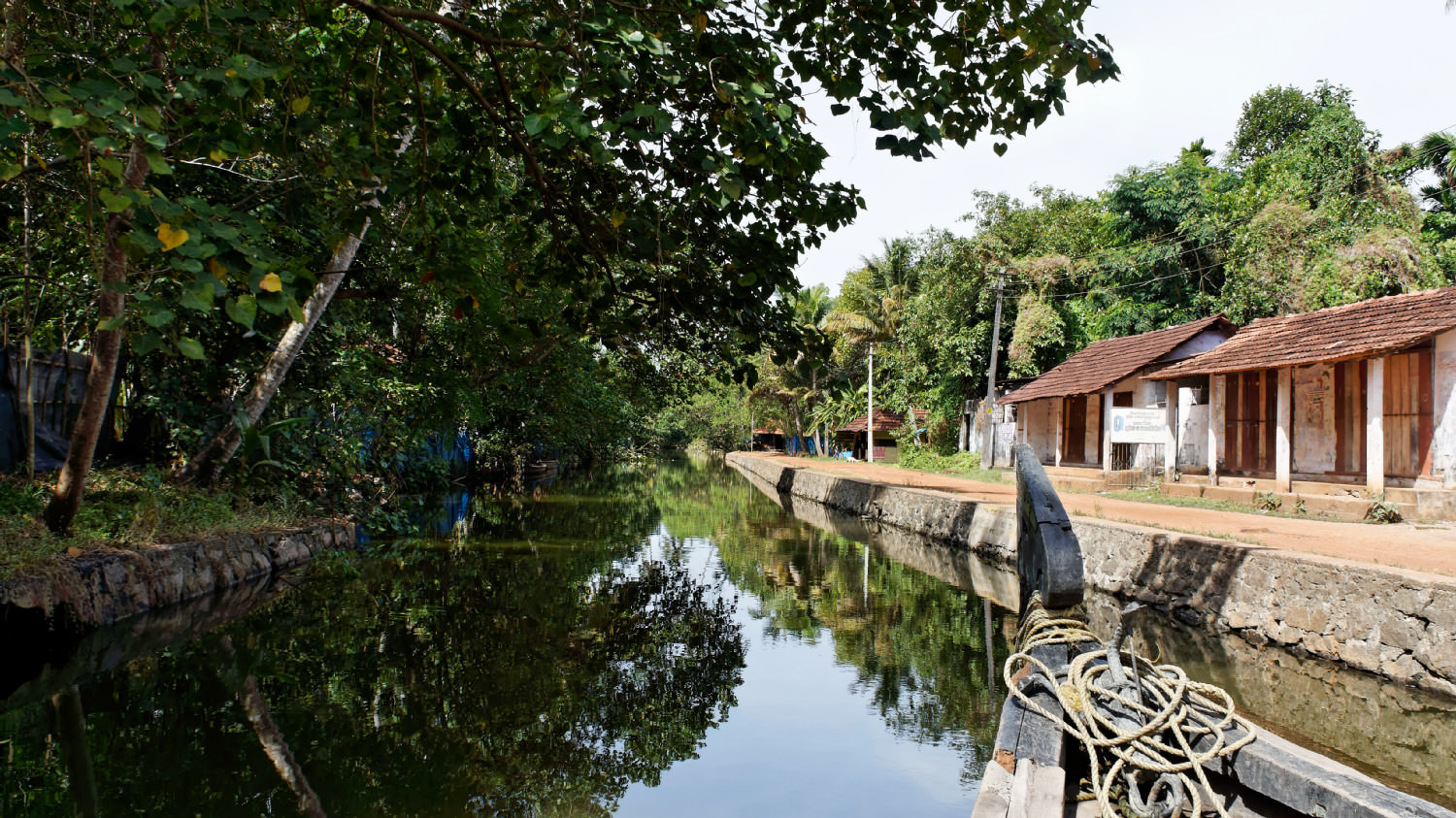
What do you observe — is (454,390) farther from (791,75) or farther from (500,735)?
(791,75)

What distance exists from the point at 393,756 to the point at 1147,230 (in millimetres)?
23783

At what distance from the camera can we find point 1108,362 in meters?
17.9

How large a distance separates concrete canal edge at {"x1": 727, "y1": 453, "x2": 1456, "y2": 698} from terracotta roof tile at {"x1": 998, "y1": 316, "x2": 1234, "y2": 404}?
6.84 metres

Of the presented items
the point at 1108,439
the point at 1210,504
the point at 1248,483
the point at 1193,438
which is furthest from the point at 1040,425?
the point at 1210,504

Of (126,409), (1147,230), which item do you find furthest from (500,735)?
(1147,230)

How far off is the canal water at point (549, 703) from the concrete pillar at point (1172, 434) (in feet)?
25.3

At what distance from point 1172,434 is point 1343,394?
3059mm

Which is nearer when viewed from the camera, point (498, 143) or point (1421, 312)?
point (498, 143)

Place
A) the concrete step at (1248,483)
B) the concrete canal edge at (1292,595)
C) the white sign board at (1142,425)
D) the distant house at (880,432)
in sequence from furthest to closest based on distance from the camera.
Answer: the distant house at (880,432) → the white sign board at (1142,425) → the concrete step at (1248,483) → the concrete canal edge at (1292,595)

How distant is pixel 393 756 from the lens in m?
4.57

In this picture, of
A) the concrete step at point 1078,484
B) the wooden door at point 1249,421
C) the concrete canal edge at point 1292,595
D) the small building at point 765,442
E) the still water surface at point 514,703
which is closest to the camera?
the still water surface at point 514,703

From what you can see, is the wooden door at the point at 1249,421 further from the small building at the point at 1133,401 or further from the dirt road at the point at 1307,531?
the dirt road at the point at 1307,531

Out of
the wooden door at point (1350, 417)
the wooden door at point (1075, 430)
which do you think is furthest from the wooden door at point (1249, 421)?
the wooden door at point (1075, 430)

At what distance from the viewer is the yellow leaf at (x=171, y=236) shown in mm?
1971
